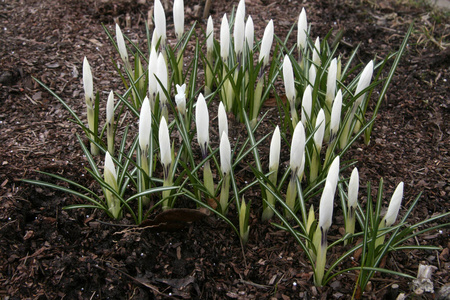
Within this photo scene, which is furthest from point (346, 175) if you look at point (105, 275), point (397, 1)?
point (397, 1)

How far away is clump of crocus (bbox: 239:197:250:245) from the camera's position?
87.1 inches

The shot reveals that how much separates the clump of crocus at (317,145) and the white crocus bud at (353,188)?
345mm

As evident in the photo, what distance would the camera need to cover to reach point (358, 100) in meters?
2.65

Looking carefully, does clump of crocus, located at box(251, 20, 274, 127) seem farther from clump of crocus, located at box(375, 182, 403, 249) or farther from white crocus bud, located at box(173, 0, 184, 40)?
clump of crocus, located at box(375, 182, 403, 249)

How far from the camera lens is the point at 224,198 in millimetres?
2350

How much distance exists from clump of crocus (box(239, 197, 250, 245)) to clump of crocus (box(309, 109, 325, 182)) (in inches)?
17.8

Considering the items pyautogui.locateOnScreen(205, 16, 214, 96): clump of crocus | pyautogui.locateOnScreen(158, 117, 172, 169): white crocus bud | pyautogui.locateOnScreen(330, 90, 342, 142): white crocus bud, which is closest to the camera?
pyautogui.locateOnScreen(158, 117, 172, 169): white crocus bud

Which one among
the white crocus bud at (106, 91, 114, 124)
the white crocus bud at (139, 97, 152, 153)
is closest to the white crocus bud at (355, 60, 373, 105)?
the white crocus bud at (139, 97, 152, 153)

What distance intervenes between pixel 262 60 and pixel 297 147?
0.74m

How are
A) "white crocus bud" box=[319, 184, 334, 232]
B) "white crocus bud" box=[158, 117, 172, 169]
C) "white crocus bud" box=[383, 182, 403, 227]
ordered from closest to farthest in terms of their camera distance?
"white crocus bud" box=[319, 184, 334, 232] < "white crocus bud" box=[383, 182, 403, 227] < "white crocus bud" box=[158, 117, 172, 169]

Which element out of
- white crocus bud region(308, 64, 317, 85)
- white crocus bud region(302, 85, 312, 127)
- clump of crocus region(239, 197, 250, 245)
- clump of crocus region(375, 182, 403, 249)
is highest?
white crocus bud region(308, 64, 317, 85)

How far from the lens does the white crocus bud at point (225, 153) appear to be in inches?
84.1

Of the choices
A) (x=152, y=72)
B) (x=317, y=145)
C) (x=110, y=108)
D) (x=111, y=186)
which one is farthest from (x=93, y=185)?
(x=317, y=145)

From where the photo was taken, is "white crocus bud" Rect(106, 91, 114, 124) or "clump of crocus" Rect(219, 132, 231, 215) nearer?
"clump of crocus" Rect(219, 132, 231, 215)
